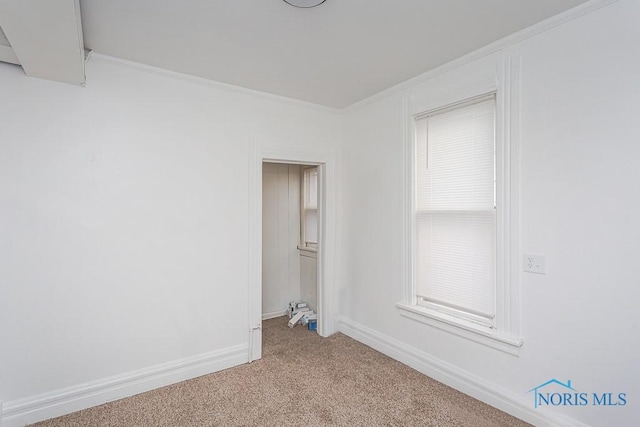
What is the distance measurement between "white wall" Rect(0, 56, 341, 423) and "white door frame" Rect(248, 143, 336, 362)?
86mm

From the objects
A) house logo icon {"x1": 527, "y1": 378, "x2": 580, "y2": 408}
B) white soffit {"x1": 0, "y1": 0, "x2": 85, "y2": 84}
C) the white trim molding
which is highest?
the white trim molding

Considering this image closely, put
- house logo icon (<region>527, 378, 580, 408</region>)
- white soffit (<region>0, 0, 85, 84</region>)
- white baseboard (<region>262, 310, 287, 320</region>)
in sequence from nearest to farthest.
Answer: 1. white soffit (<region>0, 0, 85, 84</region>)
2. house logo icon (<region>527, 378, 580, 408</region>)
3. white baseboard (<region>262, 310, 287, 320</region>)

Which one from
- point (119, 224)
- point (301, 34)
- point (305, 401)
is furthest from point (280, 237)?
point (301, 34)

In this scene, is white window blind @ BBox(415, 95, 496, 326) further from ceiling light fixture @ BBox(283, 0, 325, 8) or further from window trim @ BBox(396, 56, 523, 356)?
ceiling light fixture @ BBox(283, 0, 325, 8)

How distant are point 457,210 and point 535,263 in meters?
0.69

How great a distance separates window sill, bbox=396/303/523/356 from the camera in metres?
2.24

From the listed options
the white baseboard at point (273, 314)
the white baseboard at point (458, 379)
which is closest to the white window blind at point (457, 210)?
the white baseboard at point (458, 379)

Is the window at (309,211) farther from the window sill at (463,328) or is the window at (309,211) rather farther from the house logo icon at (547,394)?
the house logo icon at (547,394)

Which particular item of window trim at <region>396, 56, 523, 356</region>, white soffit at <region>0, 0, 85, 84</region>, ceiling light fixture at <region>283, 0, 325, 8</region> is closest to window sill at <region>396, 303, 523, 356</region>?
window trim at <region>396, 56, 523, 356</region>

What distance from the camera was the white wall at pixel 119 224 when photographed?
2209 mm

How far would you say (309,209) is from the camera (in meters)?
4.63

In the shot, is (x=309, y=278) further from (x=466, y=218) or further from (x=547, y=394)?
(x=547, y=394)

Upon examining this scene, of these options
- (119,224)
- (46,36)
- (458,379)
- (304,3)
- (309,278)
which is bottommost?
(458,379)

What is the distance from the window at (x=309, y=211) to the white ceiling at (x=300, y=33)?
1823 mm
